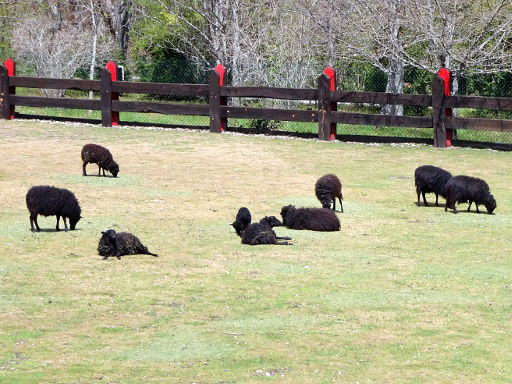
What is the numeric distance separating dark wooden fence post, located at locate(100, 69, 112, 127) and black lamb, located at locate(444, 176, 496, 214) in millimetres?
13681

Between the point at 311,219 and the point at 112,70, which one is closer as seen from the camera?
the point at 311,219

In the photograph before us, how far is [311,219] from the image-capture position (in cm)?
1259

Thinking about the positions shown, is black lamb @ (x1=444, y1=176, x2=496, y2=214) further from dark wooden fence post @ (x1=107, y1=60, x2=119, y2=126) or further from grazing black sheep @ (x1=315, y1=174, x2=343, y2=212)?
dark wooden fence post @ (x1=107, y1=60, x2=119, y2=126)

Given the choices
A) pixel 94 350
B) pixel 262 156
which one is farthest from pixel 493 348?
pixel 262 156

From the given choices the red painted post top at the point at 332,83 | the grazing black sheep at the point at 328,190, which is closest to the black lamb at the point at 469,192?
the grazing black sheep at the point at 328,190

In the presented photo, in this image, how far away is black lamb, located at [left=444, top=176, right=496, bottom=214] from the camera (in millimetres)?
13953

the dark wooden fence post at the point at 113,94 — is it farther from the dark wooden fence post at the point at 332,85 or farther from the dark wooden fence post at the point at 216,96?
the dark wooden fence post at the point at 332,85

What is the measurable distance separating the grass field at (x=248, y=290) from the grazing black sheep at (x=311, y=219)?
0.55 ft

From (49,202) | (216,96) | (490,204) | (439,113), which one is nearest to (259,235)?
(49,202)

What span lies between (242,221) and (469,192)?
13.3ft

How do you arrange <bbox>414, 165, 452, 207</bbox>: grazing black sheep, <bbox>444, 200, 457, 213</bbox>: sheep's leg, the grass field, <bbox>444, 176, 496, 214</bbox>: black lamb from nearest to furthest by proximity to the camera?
the grass field
<bbox>444, 176, 496, 214</bbox>: black lamb
<bbox>444, 200, 457, 213</bbox>: sheep's leg
<bbox>414, 165, 452, 207</bbox>: grazing black sheep

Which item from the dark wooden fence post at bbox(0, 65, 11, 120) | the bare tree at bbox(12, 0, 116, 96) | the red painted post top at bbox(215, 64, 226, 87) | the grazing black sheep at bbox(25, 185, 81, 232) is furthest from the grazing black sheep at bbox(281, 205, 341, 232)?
the bare tree at bbox(12, 0, 116, 96)

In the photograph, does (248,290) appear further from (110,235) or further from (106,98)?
(106,98)

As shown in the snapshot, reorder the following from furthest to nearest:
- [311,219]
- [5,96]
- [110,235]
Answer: [5,96], [311,219], [110,235]
